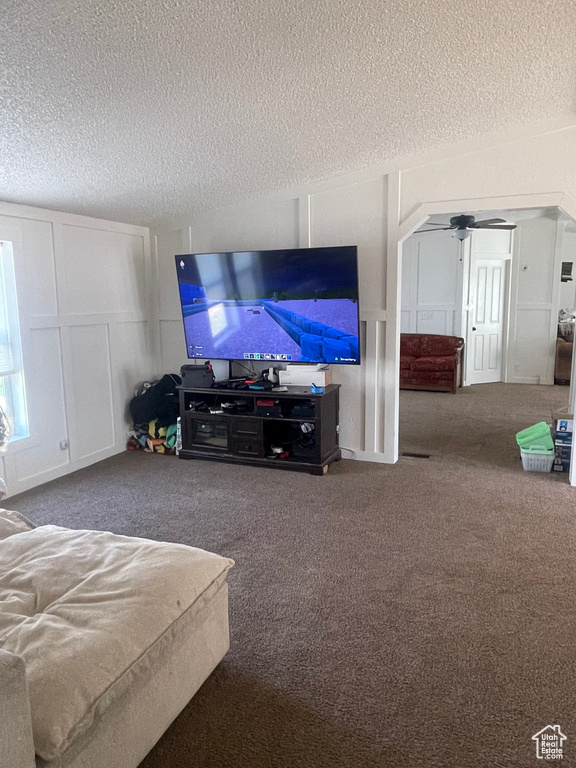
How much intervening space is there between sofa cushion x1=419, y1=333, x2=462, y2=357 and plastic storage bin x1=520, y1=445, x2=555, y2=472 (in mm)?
3735

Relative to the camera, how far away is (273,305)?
4527 millimetres

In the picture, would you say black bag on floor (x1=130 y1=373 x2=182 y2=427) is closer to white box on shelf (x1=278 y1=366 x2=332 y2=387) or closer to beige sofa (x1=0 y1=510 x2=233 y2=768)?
white box on shelf (x1=278 y1=366 x2=332 y2=387)

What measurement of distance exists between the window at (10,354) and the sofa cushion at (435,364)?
5370mm

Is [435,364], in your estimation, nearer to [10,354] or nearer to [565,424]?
[565,424]

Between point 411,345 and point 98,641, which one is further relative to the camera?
point 411,345

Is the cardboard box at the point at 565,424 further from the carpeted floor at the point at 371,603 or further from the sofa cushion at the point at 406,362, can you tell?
the sofa cushion at the point at 406,362

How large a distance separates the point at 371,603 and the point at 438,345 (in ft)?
19.4

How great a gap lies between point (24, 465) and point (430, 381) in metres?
5.50

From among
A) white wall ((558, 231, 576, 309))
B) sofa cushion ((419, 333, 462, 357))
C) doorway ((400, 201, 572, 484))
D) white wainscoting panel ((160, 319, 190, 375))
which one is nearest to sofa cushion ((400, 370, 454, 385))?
sofa cushion ((419, 333, 462, 357))

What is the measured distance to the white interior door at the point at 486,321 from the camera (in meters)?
8.45

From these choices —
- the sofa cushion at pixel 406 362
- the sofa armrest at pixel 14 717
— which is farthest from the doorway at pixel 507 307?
the sofa armrest at pixel 14 717

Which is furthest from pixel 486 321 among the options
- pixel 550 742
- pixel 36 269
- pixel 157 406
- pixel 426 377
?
pixel 550 742

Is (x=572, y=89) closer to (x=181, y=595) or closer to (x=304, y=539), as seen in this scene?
(x=304, y=539)

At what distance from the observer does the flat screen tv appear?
14.1 feet
